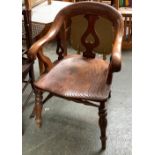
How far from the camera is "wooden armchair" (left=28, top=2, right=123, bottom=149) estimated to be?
1711 millimetres

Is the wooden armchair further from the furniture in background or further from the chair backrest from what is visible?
the furniture in background

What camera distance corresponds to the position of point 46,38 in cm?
187

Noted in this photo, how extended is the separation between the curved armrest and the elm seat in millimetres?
200

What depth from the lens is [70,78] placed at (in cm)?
186

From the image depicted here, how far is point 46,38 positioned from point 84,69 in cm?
34

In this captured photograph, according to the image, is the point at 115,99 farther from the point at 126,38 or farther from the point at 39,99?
the point at 126,38

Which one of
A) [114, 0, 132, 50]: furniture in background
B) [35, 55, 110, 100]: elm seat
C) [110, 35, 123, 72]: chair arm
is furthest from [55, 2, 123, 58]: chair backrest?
[114, 0, 132, 50]: furniture in background

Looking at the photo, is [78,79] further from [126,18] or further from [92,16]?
[126,18]

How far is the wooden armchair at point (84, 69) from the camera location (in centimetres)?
171

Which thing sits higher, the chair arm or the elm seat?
the chair arm

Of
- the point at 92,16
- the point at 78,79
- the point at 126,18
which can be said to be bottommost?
the point at 78,79

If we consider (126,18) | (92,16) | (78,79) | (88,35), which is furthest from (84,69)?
(126,18)

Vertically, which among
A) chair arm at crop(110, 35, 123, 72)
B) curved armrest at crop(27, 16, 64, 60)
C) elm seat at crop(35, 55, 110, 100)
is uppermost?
curved armrest at crop(27, 16, 64, 60)

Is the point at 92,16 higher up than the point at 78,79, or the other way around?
the point at 92,16
